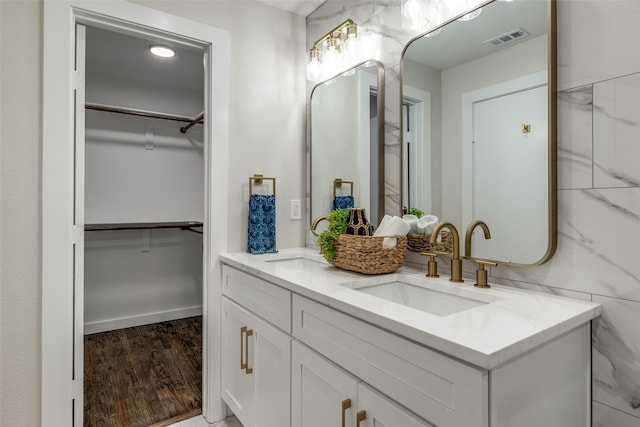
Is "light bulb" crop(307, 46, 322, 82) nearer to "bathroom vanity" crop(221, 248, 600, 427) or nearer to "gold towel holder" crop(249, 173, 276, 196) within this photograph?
"gold towel holder" crop(249, 173, 276, 196)

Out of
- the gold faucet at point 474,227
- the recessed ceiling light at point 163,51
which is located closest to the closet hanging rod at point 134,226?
the recessed ceiling light at point 163,51

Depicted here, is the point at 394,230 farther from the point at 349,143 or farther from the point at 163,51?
the point at 163,51

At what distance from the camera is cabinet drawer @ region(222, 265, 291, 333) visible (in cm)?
136

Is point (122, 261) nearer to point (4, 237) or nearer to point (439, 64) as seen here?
point (4, 237)

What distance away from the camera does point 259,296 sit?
1.54 meters

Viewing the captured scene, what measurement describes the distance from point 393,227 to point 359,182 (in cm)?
48

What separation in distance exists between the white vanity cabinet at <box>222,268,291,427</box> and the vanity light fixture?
1.20 meters

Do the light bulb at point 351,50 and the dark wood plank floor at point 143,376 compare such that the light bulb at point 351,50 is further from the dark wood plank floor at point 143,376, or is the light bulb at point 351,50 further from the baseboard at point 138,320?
the baseboard at point 138,320

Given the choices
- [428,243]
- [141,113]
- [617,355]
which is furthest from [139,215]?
[617,355]

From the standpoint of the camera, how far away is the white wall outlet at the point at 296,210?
2.21 metres

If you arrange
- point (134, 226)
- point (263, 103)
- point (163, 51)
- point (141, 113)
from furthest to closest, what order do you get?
point (141, 113) → point (134, 226) → point (163, 51) → point (263, 103)

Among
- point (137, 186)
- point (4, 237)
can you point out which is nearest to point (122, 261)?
point (137, 186)

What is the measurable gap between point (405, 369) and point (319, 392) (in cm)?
42

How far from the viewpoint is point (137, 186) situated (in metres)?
3.30
